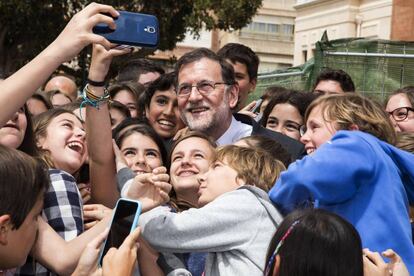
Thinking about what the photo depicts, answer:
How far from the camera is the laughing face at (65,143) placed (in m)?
3.94

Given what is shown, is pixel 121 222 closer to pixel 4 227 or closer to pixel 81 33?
pixel 4 227

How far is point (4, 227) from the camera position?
8.91ft

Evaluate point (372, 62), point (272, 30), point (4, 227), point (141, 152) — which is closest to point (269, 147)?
point (141, 152)

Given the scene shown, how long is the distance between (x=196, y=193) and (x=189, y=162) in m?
0.18

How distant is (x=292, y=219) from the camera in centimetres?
262

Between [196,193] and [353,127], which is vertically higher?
[353,127]

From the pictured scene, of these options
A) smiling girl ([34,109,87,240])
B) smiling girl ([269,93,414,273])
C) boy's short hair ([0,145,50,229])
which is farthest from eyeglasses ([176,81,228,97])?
boy's short hair ([0,145,50,229])

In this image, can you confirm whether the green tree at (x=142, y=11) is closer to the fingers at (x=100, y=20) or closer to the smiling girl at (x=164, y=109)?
the smiling girl at (x=164, y=109)

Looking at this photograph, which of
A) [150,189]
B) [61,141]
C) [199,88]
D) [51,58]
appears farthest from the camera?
[199,88]

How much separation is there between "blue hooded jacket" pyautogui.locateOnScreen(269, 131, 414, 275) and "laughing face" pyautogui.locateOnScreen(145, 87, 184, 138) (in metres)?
2.30

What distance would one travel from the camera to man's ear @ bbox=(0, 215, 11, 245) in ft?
8.85

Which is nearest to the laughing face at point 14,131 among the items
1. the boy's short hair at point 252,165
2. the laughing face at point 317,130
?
the boy's short hair at point 252,165

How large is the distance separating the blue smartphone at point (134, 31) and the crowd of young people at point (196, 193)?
0.15 m

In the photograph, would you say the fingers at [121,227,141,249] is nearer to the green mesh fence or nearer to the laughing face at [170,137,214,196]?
the laughing face at [170,137,214,196]
